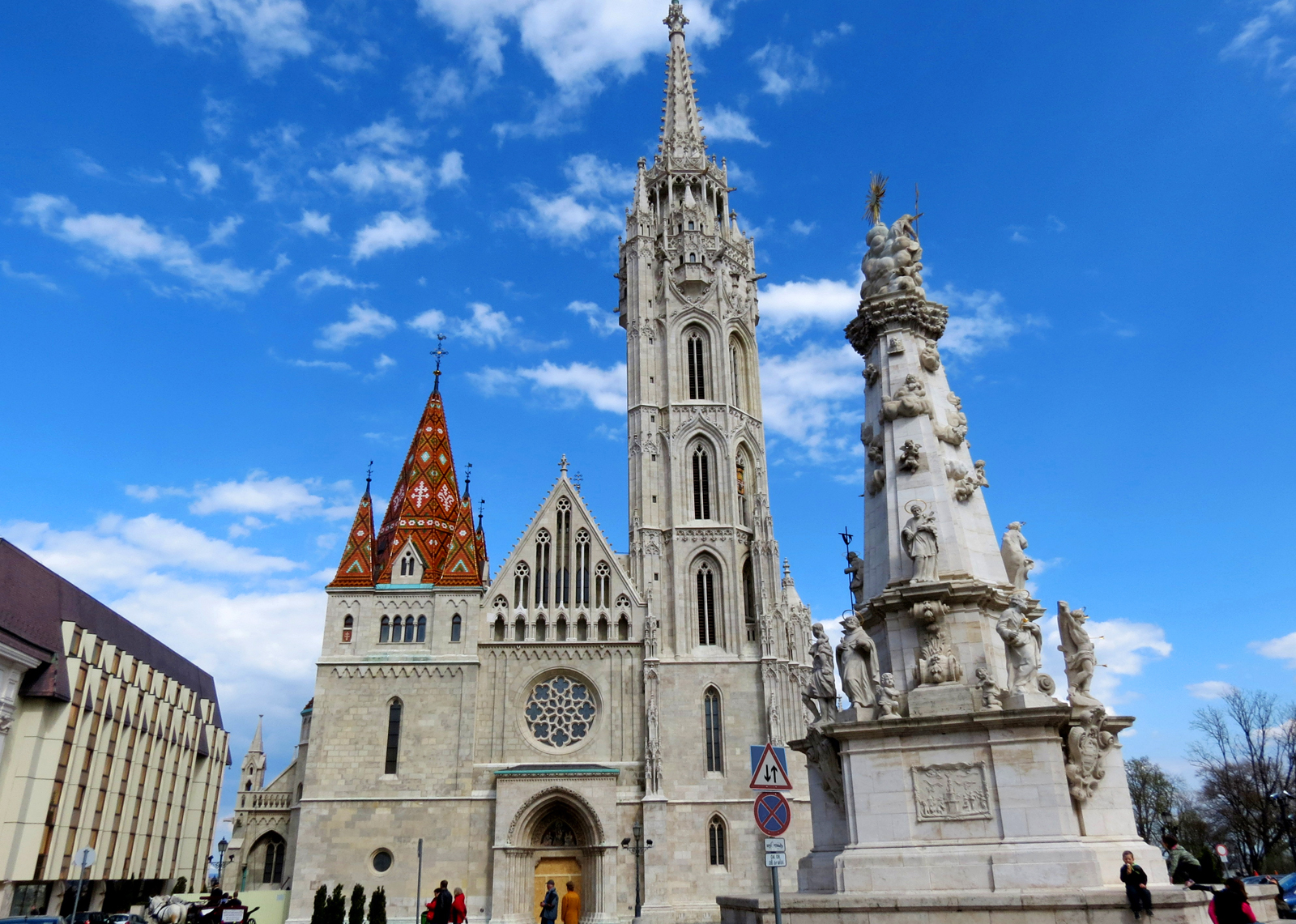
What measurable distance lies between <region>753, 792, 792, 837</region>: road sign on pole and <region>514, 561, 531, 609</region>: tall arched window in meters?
26.1

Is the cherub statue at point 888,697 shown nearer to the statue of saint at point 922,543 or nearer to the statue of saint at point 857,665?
the statue of saint at point 857,665

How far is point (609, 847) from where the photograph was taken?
29938 millimetres

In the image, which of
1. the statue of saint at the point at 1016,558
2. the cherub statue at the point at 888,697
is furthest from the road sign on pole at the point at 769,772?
the statue of saint at the point at 1016,558

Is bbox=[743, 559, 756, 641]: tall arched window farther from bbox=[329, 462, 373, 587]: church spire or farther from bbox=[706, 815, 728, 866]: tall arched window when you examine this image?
bbox=[329, 462, 373, 587]: church spire

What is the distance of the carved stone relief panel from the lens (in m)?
10.2

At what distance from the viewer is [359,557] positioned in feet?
113

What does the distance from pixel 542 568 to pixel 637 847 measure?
1034 centimetres

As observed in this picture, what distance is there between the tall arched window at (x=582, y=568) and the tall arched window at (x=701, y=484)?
14.4 feet

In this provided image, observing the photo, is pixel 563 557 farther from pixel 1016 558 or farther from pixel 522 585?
pixel 1016 558

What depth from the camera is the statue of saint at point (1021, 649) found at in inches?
419

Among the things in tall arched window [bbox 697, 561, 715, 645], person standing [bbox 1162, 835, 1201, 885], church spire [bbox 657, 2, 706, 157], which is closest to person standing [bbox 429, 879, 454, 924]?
person standing [bbox 1162, 835, 1201, 885]

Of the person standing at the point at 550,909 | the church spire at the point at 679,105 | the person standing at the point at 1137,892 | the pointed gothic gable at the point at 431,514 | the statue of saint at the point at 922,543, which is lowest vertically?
the person standing at the point at 550,909

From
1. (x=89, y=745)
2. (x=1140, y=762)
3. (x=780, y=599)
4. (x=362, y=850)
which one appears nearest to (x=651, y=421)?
(x=780, y=599)

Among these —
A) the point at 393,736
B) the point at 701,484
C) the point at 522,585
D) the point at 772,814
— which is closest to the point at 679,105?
the point at 701,484
